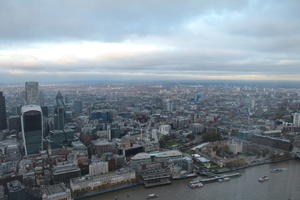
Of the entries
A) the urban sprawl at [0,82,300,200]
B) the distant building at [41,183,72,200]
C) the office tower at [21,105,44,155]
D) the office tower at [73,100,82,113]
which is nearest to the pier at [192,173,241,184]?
the urban sprawl at [0,82,300,200]

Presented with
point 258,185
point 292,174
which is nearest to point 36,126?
point 258,185

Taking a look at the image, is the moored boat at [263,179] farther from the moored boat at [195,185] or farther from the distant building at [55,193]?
the distant building at [55,193]

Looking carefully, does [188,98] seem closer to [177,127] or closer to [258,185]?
[177,127]

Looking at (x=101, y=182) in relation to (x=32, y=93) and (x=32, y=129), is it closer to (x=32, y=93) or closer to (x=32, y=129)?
(x=32, y=129)

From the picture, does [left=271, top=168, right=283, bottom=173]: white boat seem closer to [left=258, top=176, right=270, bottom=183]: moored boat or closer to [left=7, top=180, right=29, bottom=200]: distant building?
[left=258, top=176, right=270, bottom=183]: moored boat

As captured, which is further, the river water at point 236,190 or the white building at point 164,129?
the white building at point 164,129

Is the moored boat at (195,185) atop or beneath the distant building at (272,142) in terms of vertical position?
beneath

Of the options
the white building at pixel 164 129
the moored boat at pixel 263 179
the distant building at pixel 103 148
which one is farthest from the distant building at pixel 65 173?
the white building at pixel 164 129
